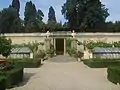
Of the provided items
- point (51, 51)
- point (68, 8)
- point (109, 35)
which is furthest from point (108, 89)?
point (68, 8)

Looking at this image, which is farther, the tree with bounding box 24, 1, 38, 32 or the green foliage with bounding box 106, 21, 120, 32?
the tree with bounding box 24, 1, 38, 32

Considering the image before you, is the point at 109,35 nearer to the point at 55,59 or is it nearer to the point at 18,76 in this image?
the point at 55,59

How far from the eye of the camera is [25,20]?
72312 mm

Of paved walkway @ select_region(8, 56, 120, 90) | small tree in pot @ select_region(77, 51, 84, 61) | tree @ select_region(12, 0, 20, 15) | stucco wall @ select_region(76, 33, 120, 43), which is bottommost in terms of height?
paved walkway @ select_region(8, 56, 120, 90)

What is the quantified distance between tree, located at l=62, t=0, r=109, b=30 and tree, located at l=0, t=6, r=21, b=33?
9694 millimetres

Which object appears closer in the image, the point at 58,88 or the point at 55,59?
the point at 58,88

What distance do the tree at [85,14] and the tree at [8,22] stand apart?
31.8 ft

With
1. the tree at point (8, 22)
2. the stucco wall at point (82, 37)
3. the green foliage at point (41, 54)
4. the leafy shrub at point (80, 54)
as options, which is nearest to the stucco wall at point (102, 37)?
the stucco wall at point (82, 37)

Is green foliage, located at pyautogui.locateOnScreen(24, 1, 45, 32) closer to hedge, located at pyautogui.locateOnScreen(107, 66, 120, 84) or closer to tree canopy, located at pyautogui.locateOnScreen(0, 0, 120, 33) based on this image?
tree canopy, located at pyautogui.locateOnScreen(0, 0, 120, 33)

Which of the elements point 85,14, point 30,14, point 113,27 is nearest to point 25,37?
point 85,14

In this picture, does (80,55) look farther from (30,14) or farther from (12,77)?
(30,14)

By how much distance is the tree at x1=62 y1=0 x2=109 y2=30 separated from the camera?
176 ft

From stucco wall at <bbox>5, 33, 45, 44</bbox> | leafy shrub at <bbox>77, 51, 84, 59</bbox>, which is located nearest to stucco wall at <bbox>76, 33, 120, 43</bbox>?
stucco wall at <bbox>5, 33, 45, 44</bbox>

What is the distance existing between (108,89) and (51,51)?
27.7 metres
